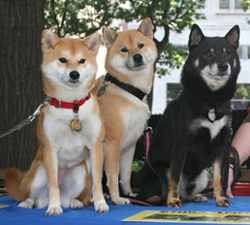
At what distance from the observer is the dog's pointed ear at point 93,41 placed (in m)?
2.67

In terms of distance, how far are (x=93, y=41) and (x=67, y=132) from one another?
588 mm

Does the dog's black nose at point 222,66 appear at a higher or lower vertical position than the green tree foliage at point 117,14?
lower

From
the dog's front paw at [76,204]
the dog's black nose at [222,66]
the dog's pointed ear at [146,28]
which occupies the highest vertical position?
the dog's pointed ear at [146,28]

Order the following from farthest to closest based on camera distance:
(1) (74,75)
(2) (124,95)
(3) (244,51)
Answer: (3) (244,51) < (2) (124,95) < (1) (74,75)

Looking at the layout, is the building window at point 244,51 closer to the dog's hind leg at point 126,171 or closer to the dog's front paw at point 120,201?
the dog's hind leg at point 126,171

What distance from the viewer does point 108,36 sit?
10.5ft

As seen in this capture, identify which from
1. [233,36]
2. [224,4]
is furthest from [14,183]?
[224,4]

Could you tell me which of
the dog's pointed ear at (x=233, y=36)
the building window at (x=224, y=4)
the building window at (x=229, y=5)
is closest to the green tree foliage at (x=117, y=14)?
the dog's pointed ear at (x=233, y=36)

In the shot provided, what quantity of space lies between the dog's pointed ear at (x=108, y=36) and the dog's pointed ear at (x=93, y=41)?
1.61ft

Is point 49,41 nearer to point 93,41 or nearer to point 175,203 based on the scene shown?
point 93,41

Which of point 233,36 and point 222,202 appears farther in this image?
point 233,36

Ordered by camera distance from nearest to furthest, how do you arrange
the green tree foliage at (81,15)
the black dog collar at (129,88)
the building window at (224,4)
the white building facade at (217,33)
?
the black dog collar at (129,88)
the green tree foliage at (81,15)
the white building facade at (217,33)
the building window at (224,4)

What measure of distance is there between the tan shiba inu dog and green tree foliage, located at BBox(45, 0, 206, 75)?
8.92m

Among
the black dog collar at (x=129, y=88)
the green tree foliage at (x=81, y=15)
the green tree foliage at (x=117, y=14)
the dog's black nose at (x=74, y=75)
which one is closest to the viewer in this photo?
the dog's black nose at (x=74, y=75)
